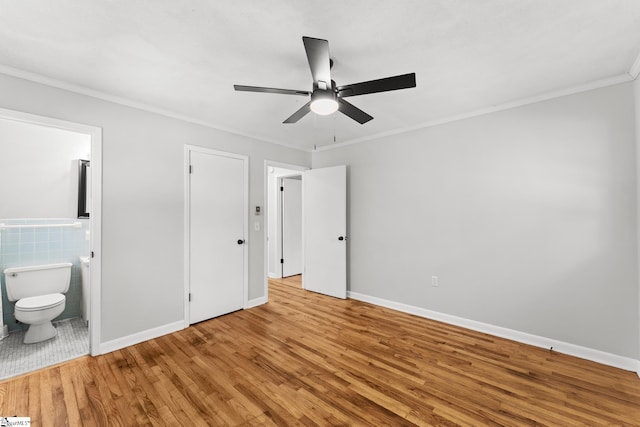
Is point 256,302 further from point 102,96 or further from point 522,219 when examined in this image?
point 522,219

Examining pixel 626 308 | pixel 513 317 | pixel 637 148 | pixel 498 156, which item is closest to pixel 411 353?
pixel 513 317

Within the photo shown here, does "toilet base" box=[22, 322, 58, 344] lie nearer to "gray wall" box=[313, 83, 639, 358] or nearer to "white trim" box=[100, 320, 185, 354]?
"white trim" box=[100, 320, 185, 354]

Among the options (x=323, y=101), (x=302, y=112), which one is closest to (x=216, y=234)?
(x=302, y=112)

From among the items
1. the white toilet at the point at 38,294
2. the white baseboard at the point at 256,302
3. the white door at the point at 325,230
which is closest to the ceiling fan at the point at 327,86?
the white door at the point at 325,230

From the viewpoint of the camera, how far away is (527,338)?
2811 mm

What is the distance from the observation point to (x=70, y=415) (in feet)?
6.02

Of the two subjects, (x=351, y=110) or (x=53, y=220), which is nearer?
(x=351, y=110)

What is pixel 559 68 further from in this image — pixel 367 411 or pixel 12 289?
pixel 12 289

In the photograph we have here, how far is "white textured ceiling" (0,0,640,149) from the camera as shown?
62.4 inches

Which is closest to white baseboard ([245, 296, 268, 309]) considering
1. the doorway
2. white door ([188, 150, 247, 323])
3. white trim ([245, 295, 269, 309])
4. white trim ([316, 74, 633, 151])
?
white trim ([245, 295, 269, 309])

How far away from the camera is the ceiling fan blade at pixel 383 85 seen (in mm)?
1735

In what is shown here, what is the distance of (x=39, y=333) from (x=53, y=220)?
132 cm

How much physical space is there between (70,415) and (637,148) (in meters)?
4.72

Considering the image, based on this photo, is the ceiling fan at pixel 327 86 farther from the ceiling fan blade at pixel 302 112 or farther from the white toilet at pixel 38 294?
the white toilet at pixel 38 294
